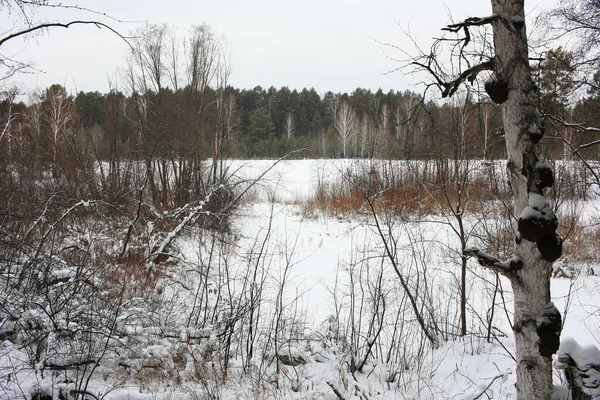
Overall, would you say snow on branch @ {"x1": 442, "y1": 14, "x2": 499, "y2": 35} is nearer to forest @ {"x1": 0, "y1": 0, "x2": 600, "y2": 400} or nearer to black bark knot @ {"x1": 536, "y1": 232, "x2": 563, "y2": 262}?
forest @ {"x1": 0, "y1": 0, "x2": 600, "y2": 400}

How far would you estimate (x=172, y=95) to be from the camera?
14.6 meters

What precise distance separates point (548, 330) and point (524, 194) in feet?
2.75

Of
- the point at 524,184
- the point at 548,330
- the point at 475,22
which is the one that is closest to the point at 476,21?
the point at 475,22

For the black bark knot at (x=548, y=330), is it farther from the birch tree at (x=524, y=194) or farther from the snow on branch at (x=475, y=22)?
the snow on branch at (x=475, y=22)

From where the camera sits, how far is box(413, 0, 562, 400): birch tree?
2.27 meters

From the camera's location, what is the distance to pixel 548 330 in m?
2.26

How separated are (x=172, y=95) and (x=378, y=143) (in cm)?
1202

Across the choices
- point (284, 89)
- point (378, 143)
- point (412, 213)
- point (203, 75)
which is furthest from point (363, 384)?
point (284, 89)

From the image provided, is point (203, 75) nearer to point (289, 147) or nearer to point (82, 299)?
point (82, 299)

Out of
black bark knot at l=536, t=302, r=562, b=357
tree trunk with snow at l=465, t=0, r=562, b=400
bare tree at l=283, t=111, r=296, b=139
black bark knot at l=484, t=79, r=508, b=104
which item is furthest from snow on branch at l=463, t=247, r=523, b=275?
bare tree at l=283, t=111, r=296, b=139

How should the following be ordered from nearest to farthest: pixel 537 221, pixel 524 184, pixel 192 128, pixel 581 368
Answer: pixel 537 221 → pixel 524 184 → pixel 581 368 → pixel 192 128

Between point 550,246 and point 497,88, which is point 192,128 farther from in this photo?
point 550,246

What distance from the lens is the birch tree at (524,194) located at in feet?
7.44

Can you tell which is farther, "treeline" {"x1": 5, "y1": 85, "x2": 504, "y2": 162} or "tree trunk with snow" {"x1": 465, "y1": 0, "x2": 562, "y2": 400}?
"treeline" {"x1": 5, "y1": 85, "x2": 504, "y2": 162}
